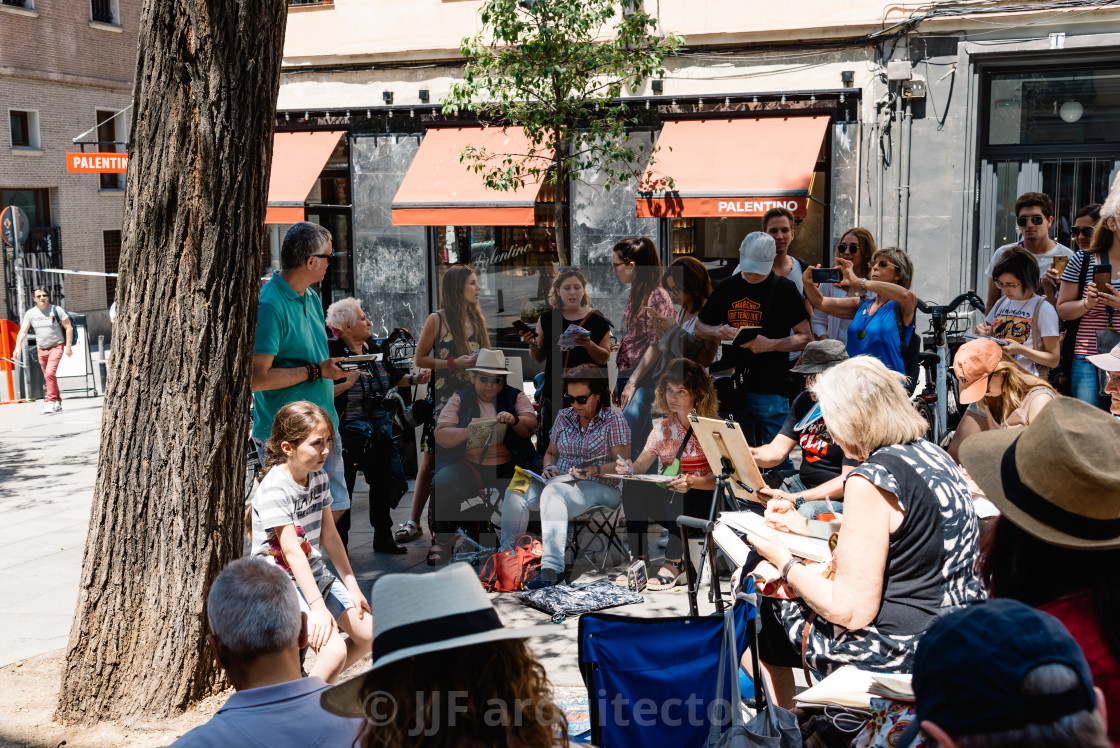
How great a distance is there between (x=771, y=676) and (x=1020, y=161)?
10978 mm

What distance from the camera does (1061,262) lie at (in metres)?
7.32

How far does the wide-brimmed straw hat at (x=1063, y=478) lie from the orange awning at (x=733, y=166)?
10.2 meters

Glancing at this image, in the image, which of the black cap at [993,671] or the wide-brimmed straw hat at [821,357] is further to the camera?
the wide-brimmed straw hat at [821,357]

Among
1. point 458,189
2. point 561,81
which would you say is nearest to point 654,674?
point 561,81

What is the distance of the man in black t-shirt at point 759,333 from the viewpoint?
691 cm

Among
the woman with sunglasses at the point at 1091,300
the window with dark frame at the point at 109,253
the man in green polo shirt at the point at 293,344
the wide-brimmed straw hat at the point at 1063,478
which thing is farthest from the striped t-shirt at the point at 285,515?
the window with dark frame at the point at 109,253

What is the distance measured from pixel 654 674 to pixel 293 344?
2.68 m

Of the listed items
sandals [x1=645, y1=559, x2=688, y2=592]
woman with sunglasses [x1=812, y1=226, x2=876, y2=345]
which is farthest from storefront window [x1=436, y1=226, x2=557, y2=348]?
sandals [x1=645, y1=559, x2=688, y2=592]

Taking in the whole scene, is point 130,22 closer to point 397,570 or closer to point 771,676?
point 397,570

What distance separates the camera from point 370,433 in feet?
22.6

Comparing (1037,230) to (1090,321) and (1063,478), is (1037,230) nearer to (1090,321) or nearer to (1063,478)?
(1090,321)

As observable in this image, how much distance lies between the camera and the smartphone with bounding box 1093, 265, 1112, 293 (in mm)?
6188

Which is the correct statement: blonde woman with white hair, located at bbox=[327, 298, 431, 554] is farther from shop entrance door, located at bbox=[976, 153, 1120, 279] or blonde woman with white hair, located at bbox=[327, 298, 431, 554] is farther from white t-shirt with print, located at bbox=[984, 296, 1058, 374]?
shop entrance door, located at bbox=[976, 153, 1120, 279]

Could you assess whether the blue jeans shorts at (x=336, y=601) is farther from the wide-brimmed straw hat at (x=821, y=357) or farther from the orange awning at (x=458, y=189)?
the orange awning at (x=458, y=189)
